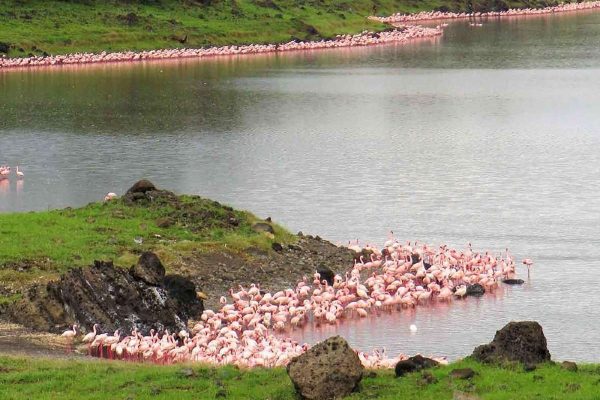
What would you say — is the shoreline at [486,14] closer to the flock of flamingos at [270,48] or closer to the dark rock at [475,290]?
the flock of flamingos at [270,48]

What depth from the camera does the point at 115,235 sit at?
33.9 m

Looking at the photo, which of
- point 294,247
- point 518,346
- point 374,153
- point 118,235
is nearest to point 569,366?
point 518,346

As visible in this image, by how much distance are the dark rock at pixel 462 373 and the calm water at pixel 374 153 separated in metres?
7.68

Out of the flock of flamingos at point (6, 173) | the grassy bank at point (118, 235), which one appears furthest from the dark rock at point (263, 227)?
the flock of flamingos at point (6, 173)

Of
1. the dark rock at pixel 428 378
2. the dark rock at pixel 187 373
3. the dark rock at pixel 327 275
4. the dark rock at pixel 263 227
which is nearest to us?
the dark rock at pixel 428 378

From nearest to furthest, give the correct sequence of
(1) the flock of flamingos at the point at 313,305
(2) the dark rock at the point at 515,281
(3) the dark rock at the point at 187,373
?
(3) the dark rock at the point at 187,373, (1) the flock of flamingos at the point at 313,305, (2) the dark rock at the point at 515,281

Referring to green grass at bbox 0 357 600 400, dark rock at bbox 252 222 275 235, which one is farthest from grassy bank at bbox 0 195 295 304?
green grass at bbox 0 357 600 400

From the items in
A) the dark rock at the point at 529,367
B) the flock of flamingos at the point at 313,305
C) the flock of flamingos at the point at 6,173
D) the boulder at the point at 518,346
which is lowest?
the flock of flamingos at the point at 313,305

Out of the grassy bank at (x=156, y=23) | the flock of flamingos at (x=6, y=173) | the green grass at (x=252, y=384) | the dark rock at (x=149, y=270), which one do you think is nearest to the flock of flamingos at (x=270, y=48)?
the grassy bank at (x=156, y=23)

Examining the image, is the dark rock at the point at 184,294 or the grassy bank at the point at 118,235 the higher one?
the grassy bank at the point at 118,235

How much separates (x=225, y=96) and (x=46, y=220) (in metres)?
42.5

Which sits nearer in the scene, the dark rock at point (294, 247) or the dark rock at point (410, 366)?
the dark rock at point (410, 366)

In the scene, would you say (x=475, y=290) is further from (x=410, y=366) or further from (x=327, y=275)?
(x=410, y=366)

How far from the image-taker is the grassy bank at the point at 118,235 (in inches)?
1235
